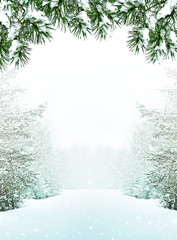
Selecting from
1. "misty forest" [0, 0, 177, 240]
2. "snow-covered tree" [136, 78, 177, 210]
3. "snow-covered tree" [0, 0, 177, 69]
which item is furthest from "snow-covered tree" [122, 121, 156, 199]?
"snow-covered tree" [0, 0, 177, 69]

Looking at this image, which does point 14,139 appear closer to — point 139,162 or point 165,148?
point 165,148

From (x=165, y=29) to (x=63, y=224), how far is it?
913 centimetres

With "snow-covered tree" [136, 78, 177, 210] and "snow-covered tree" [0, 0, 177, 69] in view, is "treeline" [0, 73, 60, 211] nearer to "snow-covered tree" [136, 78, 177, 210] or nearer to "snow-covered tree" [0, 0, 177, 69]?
"snow-covered tree" [136, 78, 177, 210]

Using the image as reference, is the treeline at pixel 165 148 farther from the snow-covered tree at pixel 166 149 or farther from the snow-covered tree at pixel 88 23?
the snow-covered tree at pixel 88 23

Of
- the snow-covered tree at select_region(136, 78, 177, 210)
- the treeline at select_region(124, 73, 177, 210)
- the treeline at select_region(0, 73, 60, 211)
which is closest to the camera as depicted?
the treeline at select_region(0, 73, 60, 211)

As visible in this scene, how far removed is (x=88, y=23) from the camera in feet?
4.99

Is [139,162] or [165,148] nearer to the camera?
[165,148]

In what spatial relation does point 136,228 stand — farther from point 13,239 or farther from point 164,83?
point 164,83

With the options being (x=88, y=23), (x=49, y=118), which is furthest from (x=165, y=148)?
(x=49, y=118)

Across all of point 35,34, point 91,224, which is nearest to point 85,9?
point 35,34

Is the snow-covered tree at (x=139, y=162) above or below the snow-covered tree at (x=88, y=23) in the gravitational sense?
below

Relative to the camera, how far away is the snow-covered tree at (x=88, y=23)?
146 cm

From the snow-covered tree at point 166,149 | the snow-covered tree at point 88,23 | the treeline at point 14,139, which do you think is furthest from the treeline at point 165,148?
the snow-covered tree at point 88,23

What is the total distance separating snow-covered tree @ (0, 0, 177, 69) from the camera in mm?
1463
